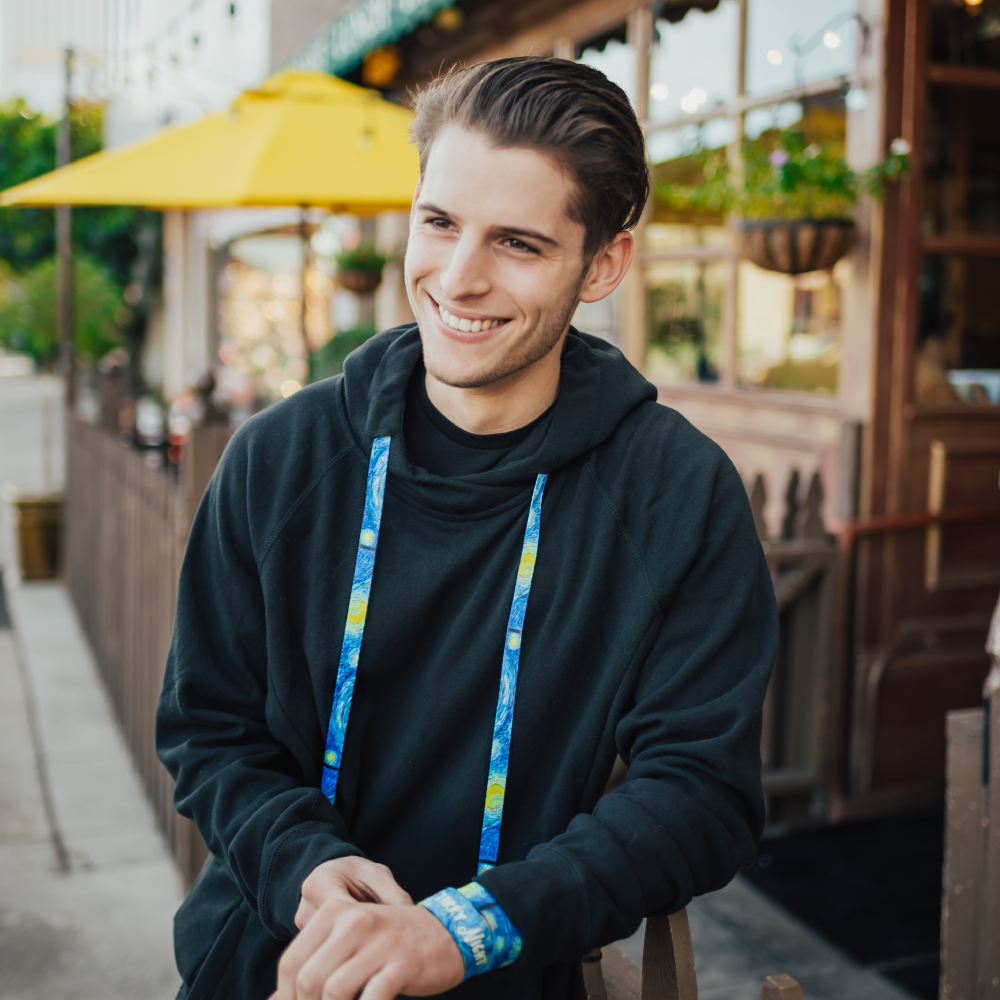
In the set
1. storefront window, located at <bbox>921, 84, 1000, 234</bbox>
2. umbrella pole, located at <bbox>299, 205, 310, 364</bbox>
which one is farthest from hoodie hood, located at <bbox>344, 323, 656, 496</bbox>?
umbrella pole, located at <bbox>299, 205, 310, 364</bbox>

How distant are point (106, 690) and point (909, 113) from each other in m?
4.32

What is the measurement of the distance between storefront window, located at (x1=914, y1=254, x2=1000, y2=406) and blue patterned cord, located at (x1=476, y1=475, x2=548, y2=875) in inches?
126

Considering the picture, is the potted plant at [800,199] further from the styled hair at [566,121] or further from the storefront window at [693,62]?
the styled hair at [566,121]

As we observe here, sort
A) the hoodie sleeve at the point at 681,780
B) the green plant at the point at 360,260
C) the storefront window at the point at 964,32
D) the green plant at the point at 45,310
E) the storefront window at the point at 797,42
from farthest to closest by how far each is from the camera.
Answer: the green plant at the point at 45,310 → the green plant at the point at 360,260 → the storefront window at the point at 797,42 → the storefront window at the point at 964,32 → the hoodie sleeve at the point at 681,780

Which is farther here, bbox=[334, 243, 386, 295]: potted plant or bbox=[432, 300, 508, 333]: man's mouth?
bbox=[334, 243, 386, 295]: potted plant

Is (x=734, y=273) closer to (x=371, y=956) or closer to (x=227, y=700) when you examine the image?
(x=227, y=700)

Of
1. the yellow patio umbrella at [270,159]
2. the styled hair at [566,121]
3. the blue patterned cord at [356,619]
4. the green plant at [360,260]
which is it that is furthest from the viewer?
the green plant at [360,260]

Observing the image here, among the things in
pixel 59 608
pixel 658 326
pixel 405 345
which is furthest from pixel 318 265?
pixel 405 345

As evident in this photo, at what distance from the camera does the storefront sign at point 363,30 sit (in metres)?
6.37

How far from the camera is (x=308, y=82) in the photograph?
5.91 m

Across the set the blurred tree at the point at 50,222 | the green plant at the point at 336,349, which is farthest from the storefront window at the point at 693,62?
the blurred tree at the point at 50,222

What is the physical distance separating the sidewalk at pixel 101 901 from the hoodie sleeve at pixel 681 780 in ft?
6.37

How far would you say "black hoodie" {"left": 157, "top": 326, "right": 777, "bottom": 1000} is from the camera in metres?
1.40

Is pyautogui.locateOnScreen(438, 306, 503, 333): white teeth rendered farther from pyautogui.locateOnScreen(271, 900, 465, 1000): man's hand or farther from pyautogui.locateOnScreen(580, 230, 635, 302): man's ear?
pyautogui.locateOnScreen(271, 900, 465, 1000): man's hand
